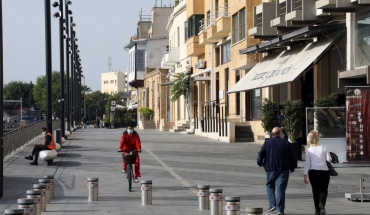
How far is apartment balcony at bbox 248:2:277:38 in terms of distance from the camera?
38.1 metres

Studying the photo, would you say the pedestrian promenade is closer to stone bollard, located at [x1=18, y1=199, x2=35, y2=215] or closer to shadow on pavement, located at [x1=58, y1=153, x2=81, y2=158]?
shadow on pavement, located at [x1=58, y1=153, x2=81, y2=158]

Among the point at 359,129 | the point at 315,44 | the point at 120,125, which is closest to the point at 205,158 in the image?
the point at 315,44

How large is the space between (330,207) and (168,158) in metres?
16.6

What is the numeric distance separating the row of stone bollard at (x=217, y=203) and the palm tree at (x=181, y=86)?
49075mm

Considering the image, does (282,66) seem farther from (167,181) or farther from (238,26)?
(167,181)

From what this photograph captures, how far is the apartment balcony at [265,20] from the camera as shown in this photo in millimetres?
38125

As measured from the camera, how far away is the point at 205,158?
109 ft

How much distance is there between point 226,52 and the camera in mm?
51375

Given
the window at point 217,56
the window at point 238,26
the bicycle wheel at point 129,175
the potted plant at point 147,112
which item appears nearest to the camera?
the bicycle wheel at point 129,175

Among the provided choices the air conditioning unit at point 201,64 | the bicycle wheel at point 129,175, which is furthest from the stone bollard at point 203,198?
the air conditioning unit at point 201,64

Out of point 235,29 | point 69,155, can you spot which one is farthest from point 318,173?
point 235,29

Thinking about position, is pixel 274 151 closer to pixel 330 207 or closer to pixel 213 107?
pixel 330 207

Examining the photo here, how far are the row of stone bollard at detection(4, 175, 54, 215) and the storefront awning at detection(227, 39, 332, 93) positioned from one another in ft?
51.6

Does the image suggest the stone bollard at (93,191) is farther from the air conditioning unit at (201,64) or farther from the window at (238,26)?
the air conditioning unit at (201,64)
